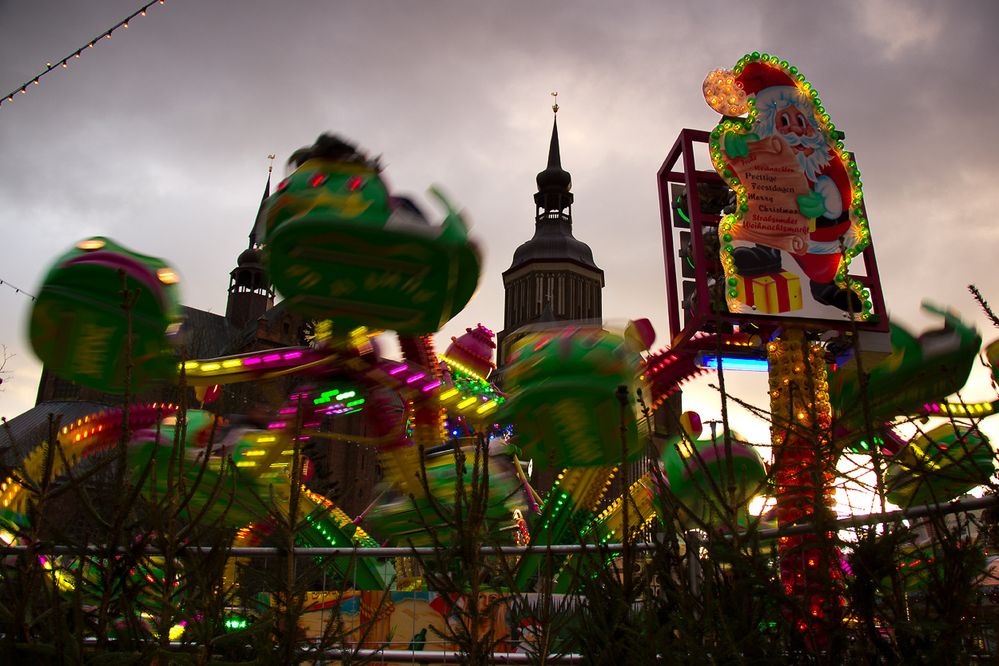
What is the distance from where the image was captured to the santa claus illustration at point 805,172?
38.1 ft

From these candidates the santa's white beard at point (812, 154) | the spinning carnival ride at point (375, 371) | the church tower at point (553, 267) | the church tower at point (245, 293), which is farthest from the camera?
the church tower at point (553, 267)

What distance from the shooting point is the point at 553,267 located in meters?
67.5

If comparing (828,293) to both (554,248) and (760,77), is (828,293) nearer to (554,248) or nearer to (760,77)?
(760,77)

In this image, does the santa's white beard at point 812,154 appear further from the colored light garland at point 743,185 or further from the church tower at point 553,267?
the church tower at point 553,267

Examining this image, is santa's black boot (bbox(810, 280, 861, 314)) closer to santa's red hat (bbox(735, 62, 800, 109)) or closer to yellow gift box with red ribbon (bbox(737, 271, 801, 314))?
yellow gift box with red ribbon (bbox(737, 271, 801, 314))

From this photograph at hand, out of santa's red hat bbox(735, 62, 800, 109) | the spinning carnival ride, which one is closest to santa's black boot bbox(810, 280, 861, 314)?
santa's red hat bbox(735, 62, 800, 109)

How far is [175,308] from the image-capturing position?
6.45 metres

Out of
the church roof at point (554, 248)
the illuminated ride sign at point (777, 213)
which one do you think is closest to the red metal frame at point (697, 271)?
the illuminated ride sign at point (777, 213)

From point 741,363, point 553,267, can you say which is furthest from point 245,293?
point 741,363

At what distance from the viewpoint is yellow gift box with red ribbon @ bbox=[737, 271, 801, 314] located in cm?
1132

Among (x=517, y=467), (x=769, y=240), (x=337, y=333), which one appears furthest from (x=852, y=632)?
(x=769, y=240)

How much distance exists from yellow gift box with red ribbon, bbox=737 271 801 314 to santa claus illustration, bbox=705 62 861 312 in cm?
13

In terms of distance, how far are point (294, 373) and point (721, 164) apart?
25.9 ft

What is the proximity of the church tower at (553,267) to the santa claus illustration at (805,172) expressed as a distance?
52627 millimetres
